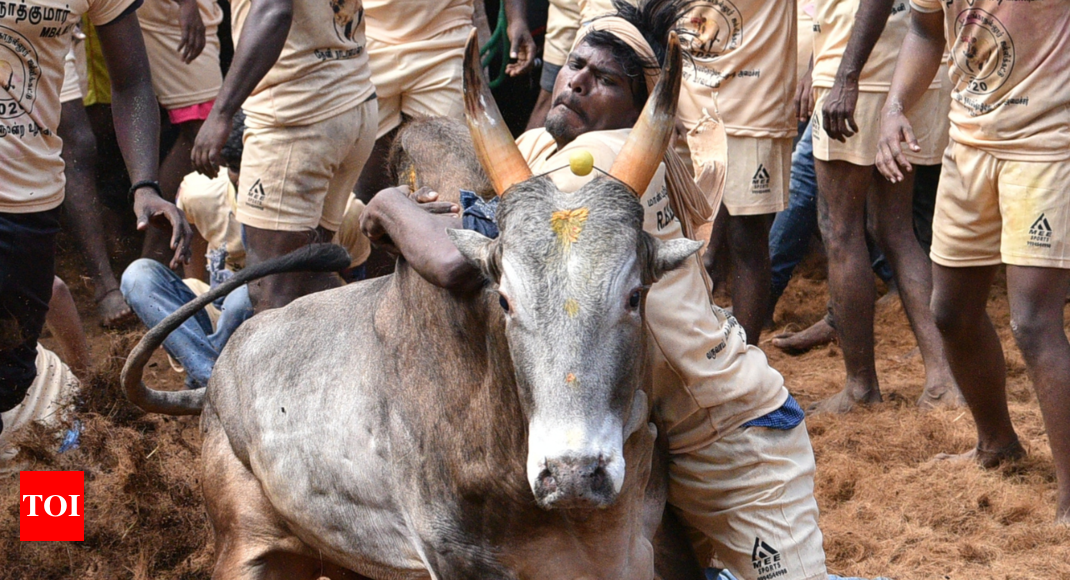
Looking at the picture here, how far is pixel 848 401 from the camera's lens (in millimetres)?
5715

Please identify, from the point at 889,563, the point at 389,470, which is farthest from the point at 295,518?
the point at 889,563

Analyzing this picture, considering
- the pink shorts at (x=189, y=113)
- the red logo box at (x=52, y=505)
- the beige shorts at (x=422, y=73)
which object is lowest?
the pink shorts at (x=189, y=113)

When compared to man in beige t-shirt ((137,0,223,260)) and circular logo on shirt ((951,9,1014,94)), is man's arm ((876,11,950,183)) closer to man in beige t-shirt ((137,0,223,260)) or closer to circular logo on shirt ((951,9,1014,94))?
circular logo on shirt ((951,9,1014,94))

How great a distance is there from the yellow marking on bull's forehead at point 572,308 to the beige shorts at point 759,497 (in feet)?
2.86

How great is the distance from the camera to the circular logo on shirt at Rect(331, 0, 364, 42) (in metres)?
5.41

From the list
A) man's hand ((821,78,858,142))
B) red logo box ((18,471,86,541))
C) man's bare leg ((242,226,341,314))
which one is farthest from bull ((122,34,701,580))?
man's hand ((821,78,858,142))

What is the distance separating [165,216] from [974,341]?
3046 millimetres

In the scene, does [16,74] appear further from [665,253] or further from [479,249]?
[665,253]

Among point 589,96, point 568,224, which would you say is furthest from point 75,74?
point 568,224

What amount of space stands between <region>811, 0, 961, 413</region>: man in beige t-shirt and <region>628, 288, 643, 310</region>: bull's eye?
2.86 meters

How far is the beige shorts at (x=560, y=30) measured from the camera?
707cm

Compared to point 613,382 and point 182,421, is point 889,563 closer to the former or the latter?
point 613,382

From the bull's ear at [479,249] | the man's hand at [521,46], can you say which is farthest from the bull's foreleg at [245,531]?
the man's hand at [521,46]

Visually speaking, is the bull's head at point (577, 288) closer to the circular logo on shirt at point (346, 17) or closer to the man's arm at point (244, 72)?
the man's arm at point (244, 72)
